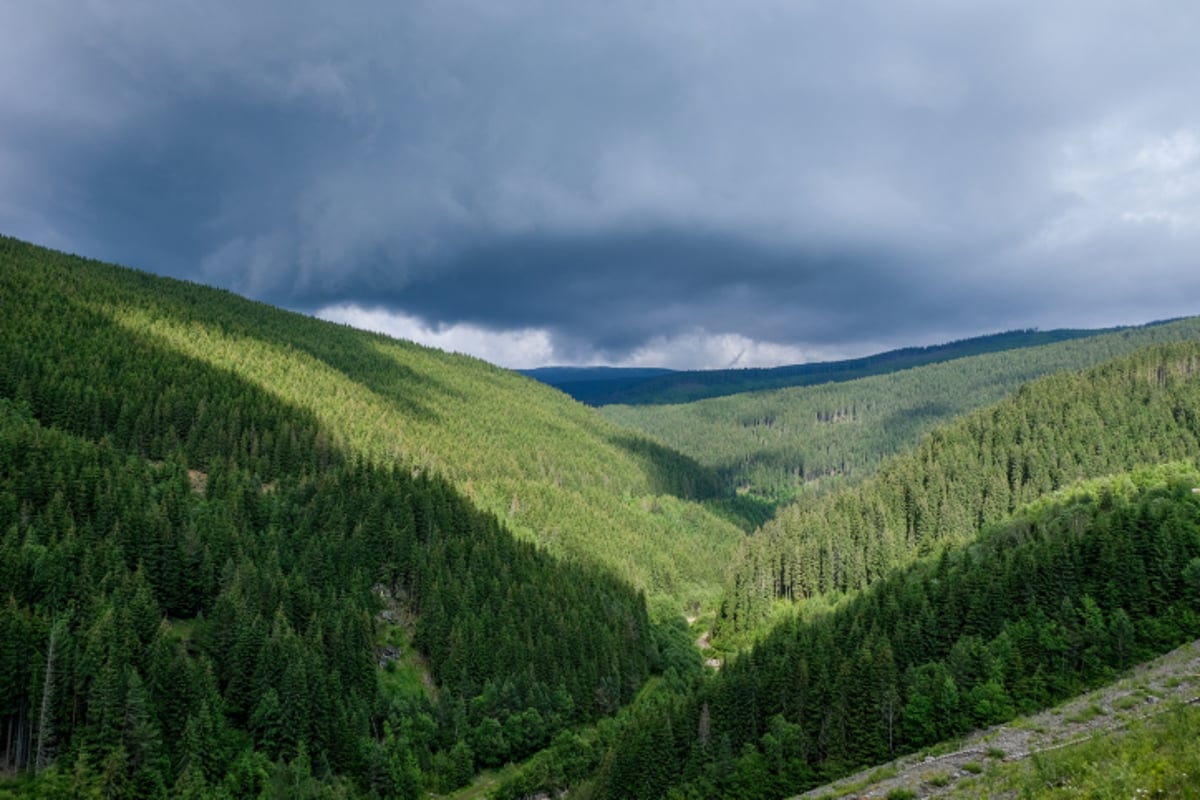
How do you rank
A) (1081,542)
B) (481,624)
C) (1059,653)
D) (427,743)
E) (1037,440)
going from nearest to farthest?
(1059,653)
(1081,542)
(427,743)
(481,624)
(1037,440)

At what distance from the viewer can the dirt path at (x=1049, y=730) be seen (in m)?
36.6

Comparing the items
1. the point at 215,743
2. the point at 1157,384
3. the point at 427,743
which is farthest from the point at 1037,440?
the point at 215,743

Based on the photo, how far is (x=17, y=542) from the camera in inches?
2783

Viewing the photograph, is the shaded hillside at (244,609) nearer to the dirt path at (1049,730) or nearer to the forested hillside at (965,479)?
the forested hillside at (965,479)

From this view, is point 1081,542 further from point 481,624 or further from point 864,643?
point 481,624

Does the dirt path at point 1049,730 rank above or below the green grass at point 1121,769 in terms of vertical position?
below

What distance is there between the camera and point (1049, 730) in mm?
43312

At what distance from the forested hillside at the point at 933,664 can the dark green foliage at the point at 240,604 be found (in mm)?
30894

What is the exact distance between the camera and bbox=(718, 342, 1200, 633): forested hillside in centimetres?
14162

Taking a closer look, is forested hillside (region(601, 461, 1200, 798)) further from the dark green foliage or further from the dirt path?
the dark green foliage

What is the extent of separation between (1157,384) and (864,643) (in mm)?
163900

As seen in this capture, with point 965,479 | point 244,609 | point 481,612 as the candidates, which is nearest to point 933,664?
point 481,612

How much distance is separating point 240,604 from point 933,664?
7562cm

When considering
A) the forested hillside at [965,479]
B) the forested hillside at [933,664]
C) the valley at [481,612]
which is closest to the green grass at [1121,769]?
the valley at [481,612]
